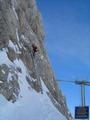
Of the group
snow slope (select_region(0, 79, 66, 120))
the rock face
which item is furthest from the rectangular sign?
the rock face

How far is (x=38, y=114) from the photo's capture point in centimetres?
2731

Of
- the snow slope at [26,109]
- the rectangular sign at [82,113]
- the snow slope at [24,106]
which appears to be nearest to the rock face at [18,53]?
the snow slope at [24,106]

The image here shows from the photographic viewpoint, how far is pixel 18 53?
3619cm

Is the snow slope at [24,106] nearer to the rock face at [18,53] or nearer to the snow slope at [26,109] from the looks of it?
the snow slope at [26,109]

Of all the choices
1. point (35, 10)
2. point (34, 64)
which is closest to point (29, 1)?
point (35, 10)

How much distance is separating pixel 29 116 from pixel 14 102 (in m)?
2.43

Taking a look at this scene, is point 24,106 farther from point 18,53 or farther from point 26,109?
point 18,53

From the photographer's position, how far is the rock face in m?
29.4

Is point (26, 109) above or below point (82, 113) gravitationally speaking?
below

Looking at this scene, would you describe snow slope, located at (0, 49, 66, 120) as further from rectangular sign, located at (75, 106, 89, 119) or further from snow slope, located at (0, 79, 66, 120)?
rectangular sign, located at (75, 106, 89, 119)

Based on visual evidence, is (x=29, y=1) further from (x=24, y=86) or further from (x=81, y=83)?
(x=24, y=86)

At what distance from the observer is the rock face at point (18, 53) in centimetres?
2942

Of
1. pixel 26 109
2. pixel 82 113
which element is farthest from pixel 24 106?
pixel 82 113

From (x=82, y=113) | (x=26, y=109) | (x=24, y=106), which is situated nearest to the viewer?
(x=26, y=109)
